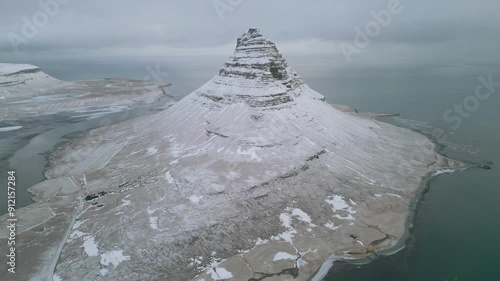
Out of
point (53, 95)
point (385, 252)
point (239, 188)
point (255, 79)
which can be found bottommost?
point (385, 252)

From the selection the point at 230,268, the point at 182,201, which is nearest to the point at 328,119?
the point at 182,201

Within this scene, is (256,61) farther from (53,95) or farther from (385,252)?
(53,95)

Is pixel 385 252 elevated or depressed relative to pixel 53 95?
depressed

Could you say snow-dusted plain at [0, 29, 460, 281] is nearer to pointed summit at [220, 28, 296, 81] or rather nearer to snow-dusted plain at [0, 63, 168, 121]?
pointed summit at [220, 28, 296, 81]

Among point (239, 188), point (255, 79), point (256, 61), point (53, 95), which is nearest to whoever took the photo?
point (239, 188)

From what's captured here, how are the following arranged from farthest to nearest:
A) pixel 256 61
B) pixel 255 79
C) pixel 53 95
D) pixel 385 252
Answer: pixel 53 95
pixel 256 61
pixel 255 79
pixel 385 252

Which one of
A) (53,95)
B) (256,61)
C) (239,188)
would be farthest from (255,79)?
(53,95)

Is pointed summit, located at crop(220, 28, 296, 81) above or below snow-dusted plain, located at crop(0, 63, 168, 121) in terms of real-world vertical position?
above

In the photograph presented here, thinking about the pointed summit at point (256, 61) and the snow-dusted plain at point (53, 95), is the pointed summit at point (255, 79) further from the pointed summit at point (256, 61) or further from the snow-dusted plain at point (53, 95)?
the snow-dusted plain at point (53, 95)

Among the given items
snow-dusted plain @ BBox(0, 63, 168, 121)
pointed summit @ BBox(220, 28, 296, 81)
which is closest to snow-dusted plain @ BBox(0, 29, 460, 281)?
pointed summit @ BBox(220, 28, 296, 81)

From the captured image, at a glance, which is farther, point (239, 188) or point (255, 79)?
point (255, 79)
